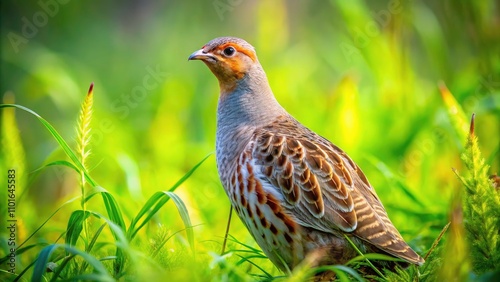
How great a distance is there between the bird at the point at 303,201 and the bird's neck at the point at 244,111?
0.08 m

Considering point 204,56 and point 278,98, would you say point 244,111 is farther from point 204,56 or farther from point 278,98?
point 278,98

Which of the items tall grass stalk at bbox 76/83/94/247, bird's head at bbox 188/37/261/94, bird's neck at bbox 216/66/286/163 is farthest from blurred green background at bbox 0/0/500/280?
bird's head at bbox 188/37/261/94

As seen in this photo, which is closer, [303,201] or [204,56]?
[303,201]

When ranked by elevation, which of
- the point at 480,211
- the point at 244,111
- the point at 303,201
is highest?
the point at 244,111

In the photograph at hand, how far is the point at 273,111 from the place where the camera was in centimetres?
363

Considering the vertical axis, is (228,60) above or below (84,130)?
above

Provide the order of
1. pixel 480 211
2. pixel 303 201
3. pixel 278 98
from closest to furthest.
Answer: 1. pixel 480 211
2. pixel 303 201
3. pixel 278 98

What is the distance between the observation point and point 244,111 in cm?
360

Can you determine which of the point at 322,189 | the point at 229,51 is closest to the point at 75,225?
the point at 322,189

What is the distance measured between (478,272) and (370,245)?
495 mm

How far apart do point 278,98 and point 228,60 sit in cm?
254

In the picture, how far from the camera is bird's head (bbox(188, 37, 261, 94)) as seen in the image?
3.77m

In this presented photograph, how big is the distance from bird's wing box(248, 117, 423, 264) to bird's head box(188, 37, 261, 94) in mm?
608

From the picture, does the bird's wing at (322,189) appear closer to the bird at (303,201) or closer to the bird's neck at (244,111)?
the bird at (303,201)
